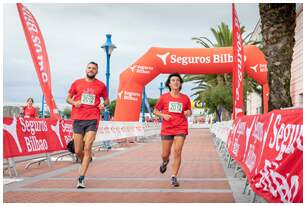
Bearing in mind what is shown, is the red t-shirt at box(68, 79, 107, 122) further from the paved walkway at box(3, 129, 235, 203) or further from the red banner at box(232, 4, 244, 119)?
the red banner at box(232, 4, 244, 119)

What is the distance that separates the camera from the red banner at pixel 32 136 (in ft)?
29.6

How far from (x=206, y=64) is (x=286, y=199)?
17560 mm

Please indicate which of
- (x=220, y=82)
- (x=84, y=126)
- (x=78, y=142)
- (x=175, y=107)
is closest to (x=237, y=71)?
(x=175, y=107)

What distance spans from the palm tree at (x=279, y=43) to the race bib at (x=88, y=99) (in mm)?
6523

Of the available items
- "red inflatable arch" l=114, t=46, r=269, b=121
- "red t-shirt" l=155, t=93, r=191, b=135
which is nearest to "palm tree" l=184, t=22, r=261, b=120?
"red inflatable arch" l=114, t=46, r=269, b=121

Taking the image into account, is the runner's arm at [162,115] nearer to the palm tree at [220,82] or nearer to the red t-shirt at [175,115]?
the red t-shirt at [175,115]

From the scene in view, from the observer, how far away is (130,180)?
8.27m

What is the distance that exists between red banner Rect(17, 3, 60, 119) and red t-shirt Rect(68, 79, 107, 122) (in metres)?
5.20

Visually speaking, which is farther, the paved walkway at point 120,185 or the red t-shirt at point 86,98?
the red t-shirt at point 86,98

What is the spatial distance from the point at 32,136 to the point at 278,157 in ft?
22.2

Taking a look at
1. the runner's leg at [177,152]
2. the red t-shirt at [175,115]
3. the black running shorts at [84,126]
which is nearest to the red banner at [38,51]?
the black running shorts at [84,126]

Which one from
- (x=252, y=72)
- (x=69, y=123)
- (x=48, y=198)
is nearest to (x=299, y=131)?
(x=48, y=198)

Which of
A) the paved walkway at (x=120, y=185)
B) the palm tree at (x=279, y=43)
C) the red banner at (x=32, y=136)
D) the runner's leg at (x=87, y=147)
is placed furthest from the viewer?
the palm tree at (x=279, y=43)

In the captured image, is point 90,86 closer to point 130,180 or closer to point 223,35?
point 130,180
